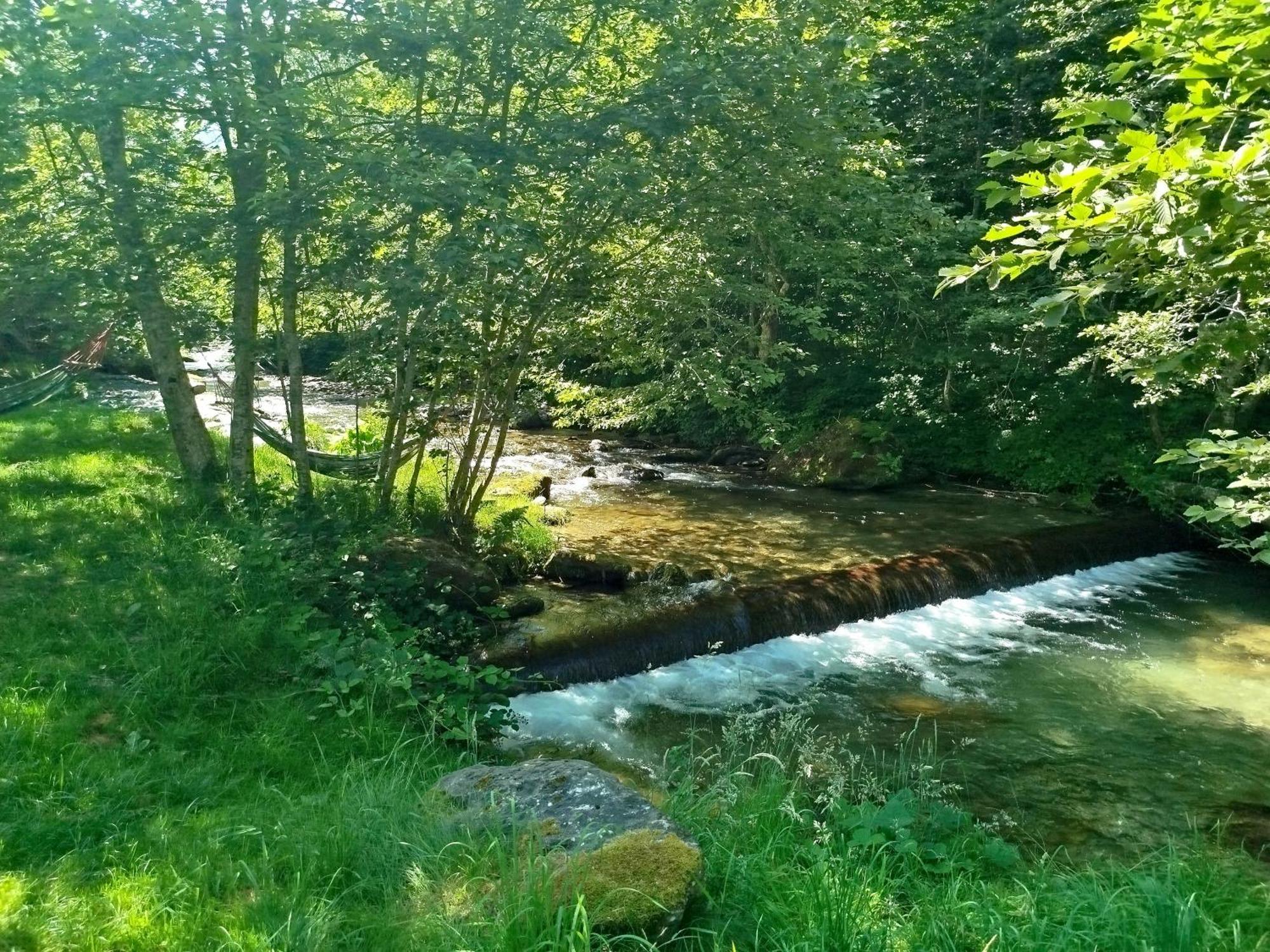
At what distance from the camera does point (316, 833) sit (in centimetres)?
316

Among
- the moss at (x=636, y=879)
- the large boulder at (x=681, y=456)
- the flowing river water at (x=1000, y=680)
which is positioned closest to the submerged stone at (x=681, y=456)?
the large boulder at (x=681, y=456)

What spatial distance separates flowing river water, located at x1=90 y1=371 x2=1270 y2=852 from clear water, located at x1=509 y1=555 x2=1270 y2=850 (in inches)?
0.7

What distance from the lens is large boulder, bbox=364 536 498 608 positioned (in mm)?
6312

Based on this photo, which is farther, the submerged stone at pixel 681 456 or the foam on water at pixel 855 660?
the submerged stone at pixel 681 456

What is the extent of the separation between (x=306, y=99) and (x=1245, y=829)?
6.86 m

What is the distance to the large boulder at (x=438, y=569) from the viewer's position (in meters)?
6.31

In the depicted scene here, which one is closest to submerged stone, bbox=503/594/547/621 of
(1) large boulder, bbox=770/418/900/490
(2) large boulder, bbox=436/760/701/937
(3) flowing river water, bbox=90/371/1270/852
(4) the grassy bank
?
(3) flowing river water, bbox=90/371/1270/852

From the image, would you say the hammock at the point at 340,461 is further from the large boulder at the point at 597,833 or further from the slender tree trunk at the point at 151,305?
the large boulder at the point at 597,833

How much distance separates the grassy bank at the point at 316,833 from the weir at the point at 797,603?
4.69ft

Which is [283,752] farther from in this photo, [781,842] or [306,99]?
[306,99]

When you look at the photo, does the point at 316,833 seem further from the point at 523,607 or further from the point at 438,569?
the point at 523,607

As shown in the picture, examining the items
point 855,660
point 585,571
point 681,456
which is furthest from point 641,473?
point 855,660

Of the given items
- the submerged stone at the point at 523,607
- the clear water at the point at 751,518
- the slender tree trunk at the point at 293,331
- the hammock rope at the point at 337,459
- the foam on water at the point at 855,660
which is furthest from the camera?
the clear water at the point at 751,518

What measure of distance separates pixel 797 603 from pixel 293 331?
15.6 feet
